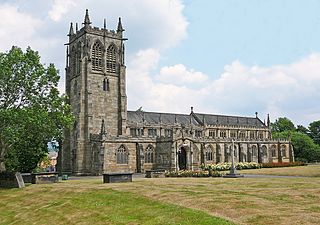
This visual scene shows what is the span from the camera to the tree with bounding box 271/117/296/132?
137 meters

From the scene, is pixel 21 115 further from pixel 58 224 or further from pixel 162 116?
pixel 162 116

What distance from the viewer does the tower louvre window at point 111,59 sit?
71.6 m

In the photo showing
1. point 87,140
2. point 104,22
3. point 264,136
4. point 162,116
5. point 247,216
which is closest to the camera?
point 247,216

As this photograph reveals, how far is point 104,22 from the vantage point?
73750 millimetres

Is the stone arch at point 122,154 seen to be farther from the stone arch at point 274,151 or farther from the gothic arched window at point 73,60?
the stone arch at point 274,151

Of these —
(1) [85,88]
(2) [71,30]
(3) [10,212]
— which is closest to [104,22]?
(2) [71,30]

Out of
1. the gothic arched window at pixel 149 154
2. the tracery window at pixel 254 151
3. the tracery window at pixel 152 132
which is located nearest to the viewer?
the gothic arched window at pixel 149 154

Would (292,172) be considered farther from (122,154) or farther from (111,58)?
(111,58)

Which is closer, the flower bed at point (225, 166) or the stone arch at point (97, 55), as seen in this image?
the flower bed at point (225, 166)

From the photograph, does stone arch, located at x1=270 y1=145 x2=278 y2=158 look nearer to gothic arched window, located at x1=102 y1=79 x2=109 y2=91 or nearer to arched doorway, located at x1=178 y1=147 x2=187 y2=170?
arched doorway, located at x1=178 y1=147 x2=187 y2=170

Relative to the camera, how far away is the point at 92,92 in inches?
2662

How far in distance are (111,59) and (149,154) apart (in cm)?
1979

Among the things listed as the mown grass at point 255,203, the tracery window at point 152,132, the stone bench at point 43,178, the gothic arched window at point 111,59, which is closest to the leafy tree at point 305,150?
the tracery window at point 152,132

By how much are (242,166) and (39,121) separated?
40.1 m
